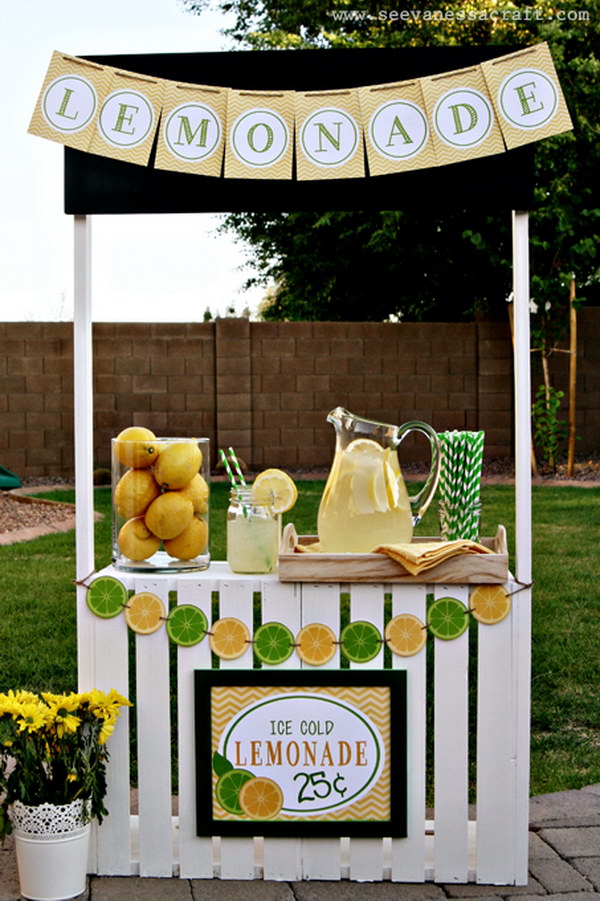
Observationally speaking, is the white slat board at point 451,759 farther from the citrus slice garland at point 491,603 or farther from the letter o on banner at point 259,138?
the letter o on banner at point 259,138

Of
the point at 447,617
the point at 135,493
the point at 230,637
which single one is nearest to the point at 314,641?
the point at 230,637

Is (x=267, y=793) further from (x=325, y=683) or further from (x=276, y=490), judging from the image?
(x=276, y=490)

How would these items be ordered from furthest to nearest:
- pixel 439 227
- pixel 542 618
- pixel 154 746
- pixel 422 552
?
pixel 439 227, pixel 542 618, pixel 154 746, pixel 422 552

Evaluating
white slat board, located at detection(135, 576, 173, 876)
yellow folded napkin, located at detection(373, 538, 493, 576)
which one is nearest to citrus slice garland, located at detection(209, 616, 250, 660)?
white slat board, located at detection(135, 576, 173, 876)

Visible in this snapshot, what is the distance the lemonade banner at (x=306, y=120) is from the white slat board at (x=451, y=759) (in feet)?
3.04

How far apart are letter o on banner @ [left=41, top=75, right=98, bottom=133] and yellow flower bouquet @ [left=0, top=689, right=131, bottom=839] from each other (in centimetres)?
115

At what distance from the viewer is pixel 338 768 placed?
2104 mm

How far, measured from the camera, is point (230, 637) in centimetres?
210

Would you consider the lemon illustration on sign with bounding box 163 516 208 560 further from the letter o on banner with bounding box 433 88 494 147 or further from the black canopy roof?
the letter o on banner with bounding box 433 88 494 147

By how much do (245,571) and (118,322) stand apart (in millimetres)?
8431

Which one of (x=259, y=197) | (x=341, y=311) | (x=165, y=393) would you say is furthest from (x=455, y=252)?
(x=259, y=197)

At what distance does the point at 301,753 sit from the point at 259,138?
126cm

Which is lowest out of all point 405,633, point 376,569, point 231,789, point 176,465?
point 231,789

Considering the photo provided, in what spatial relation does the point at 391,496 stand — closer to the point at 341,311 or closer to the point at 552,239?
the point at 552,239
